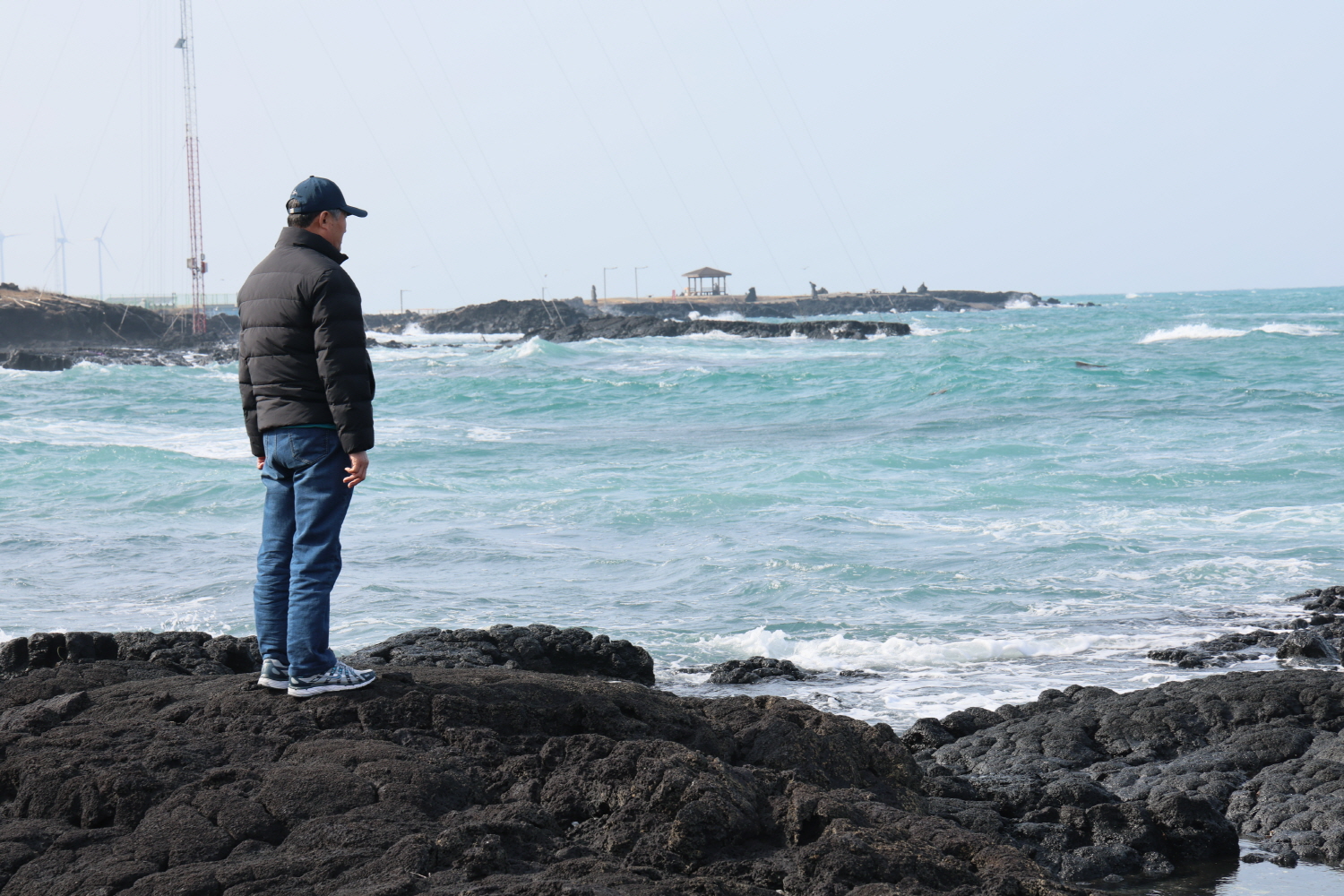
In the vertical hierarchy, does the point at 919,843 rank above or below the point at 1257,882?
above

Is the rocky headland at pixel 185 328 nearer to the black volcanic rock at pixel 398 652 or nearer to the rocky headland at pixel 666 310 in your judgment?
the rocky headland at pixel 666 310

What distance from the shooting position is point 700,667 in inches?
313

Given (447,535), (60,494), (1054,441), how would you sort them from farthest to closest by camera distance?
1. (1054,441)
2. (60,494)
3. (447,535)

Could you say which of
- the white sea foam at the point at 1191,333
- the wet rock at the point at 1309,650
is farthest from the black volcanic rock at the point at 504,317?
the wet rock at the point at 1309,650

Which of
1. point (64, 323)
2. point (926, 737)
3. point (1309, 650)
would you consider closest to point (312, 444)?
point (926, 737)

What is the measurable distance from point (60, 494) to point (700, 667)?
12063mm

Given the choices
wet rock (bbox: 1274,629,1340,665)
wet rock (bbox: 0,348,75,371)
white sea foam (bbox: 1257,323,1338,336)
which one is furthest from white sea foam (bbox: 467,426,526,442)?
white sea foam (bbox: 1257,323,1338,336)

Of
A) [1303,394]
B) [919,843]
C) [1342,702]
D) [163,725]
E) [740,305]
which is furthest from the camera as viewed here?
[740,305]

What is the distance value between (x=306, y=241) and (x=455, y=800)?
2.04m

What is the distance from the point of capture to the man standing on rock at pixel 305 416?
388 cm

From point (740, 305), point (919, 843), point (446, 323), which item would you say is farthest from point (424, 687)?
point (740, 305)

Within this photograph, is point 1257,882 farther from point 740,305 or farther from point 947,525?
point 740,305

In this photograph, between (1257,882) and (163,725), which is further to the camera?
(1257,882)

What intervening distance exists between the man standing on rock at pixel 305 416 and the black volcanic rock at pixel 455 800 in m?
0.23
